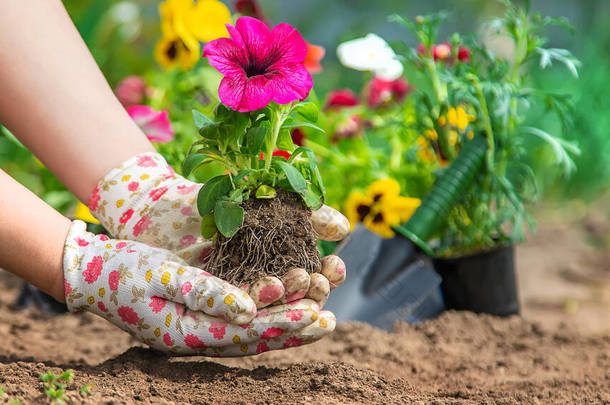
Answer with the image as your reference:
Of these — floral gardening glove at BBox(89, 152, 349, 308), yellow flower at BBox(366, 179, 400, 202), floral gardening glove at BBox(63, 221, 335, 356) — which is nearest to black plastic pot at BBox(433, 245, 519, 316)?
yellow flower at BBox(366, 179, 400, 202)

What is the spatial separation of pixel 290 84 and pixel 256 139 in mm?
112

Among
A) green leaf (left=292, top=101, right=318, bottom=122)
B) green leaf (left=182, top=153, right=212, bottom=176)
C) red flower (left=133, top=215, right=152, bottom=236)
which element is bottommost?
red flower (left=133, top=215, right=152, bottom=236)

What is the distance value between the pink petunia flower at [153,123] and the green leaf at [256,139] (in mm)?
760

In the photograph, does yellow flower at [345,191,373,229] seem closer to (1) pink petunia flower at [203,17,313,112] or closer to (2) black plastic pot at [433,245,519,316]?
(2) black plastic pot at [433,245,519,316]

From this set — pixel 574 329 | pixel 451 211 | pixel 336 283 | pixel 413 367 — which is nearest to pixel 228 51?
pixel 336 283

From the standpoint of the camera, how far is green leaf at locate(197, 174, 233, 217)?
105 centimetres

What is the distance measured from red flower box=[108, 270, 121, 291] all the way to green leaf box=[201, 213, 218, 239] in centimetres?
17

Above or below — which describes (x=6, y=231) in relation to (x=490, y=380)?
above

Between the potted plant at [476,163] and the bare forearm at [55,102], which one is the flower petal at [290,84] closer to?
the bare forearm at [55,102]

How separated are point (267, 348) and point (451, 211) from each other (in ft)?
2.83

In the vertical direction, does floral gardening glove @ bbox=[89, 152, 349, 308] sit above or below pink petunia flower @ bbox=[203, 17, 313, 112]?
below

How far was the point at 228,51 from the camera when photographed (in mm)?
1011

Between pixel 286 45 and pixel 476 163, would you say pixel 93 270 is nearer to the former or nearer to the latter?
pixel 286 45

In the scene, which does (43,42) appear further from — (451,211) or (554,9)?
(554,9)
